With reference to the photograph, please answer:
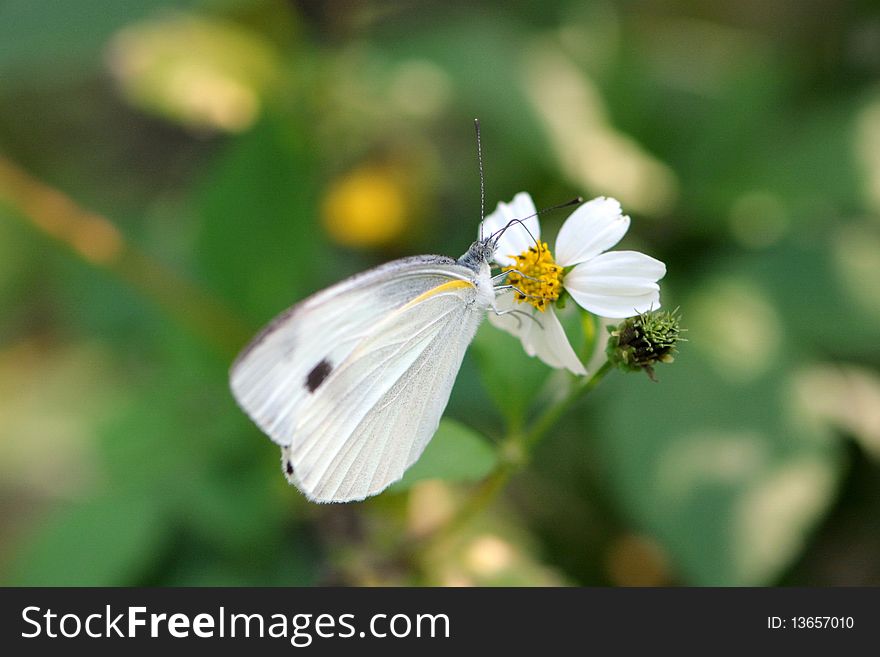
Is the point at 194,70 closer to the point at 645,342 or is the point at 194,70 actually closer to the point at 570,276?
the point at 570,276

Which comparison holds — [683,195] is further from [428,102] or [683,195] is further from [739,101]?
[428,102]

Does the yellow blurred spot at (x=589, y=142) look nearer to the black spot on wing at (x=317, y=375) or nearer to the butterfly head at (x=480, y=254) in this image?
the butterfly head at (x=480, y=254)

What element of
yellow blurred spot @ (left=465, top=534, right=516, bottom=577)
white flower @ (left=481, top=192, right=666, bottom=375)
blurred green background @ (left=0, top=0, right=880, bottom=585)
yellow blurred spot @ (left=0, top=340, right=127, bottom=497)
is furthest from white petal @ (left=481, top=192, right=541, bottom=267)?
yellow blurred spot @ (left=0, top=340, right=127, bottom=497)

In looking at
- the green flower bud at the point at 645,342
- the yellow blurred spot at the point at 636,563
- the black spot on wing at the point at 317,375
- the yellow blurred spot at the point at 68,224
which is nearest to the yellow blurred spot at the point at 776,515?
the yellow blurred spot at the point at 636,563

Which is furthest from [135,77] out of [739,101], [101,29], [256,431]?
[739,101]

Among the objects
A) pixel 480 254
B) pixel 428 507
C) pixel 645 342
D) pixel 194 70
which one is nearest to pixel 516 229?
pixel 480 254

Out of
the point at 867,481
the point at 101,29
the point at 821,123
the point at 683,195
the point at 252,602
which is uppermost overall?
the point at 101,29
